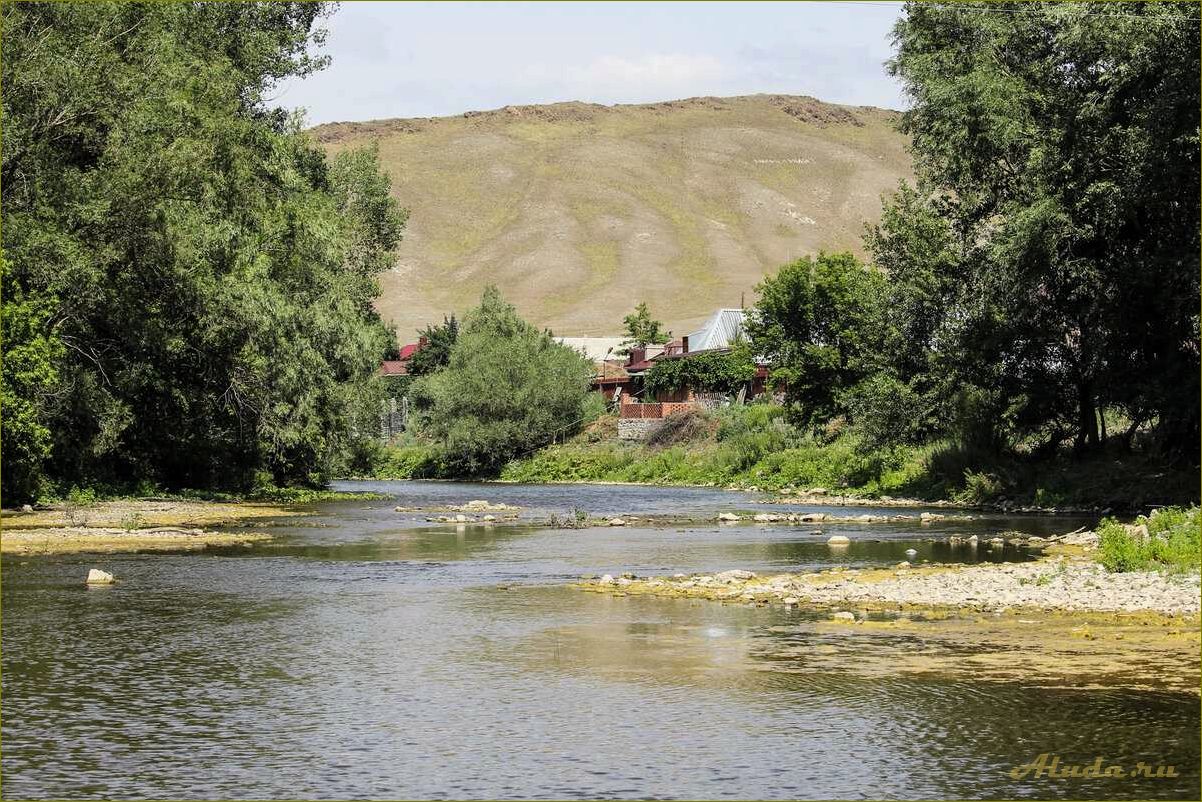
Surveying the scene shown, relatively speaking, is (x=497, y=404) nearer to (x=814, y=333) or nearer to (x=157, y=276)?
(x=814, y=333)

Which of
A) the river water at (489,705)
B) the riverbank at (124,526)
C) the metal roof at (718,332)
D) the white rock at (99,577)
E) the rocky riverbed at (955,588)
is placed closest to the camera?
the river water at (489,705)

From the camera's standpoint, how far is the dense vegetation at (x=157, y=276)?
151 ft

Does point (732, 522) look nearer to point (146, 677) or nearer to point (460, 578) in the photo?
point (460, 578)

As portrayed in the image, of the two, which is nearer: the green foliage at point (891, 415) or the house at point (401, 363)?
the green foliage at point (891, 415)

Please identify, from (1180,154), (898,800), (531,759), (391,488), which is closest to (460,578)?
(531,759)

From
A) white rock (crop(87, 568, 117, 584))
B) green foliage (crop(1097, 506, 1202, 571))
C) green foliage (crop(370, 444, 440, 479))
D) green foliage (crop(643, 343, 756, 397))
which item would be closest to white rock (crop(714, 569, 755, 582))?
green foliage (crop(1097, 506, 1202, 571))

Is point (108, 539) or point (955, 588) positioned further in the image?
point (108, 539)

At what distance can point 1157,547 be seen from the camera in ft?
88.7

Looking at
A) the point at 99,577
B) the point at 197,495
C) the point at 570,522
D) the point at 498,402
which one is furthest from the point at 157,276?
the point at 498,402

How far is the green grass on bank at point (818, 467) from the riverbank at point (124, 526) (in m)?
26.1

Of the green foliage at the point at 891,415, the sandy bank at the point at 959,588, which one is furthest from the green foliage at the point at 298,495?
the sandy bank at the point at 959,588

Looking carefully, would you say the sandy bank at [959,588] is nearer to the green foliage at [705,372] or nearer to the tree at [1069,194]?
the tree at [1069,194]

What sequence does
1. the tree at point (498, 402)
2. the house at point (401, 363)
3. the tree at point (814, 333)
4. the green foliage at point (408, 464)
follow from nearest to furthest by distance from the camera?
1. the tree at point (814, 333)
2. the tree at point (498, 402)
3. the green foliage at point (408, 464)
4. the house at point (401, 363)

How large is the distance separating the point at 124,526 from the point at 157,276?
12.7 metres
